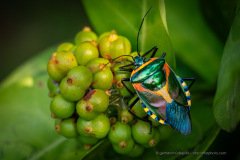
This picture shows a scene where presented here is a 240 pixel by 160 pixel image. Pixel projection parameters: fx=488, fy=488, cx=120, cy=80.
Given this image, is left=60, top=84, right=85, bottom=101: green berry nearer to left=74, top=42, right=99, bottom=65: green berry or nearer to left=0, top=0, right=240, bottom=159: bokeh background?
left=74, top=42, right=99, bottom=65: green berry

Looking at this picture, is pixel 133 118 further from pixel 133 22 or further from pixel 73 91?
pixel 133 22

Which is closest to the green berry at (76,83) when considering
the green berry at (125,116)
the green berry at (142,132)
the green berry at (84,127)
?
Answer: the green berry at (84,127)

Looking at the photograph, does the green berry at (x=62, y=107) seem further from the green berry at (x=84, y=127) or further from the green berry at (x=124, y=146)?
the green berry at (x=124, y=146)

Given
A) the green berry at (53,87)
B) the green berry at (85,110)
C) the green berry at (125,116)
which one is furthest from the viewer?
the green berry at (53,87)

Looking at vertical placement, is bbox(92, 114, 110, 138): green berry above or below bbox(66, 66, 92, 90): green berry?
below

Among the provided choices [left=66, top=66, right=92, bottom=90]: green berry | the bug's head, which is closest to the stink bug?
the bug's head

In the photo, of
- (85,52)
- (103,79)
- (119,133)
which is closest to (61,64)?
(85,52)

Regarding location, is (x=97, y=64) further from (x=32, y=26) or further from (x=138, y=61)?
(x=32, y=26)

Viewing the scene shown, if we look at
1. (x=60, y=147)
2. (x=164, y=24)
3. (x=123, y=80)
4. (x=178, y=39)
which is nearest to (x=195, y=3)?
(x=178, y=39)
